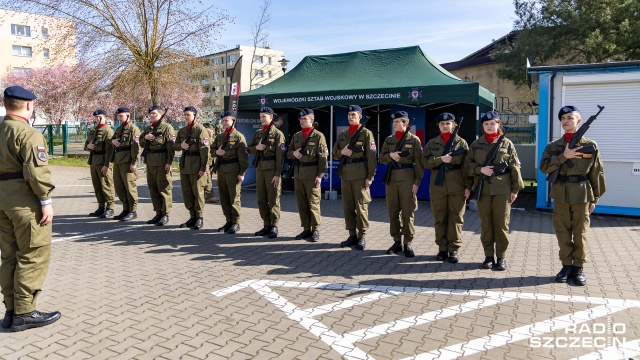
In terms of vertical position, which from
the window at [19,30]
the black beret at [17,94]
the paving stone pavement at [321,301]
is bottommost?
the paving stone pavement at [321,301]

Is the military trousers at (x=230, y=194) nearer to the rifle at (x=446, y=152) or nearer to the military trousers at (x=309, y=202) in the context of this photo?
the military trousers at (x=309, y=202)

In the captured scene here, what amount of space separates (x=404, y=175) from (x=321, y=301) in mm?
2346

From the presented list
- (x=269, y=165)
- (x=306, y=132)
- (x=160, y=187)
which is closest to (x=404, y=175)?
(x=306, y=132)

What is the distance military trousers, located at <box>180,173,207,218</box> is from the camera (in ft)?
26.5

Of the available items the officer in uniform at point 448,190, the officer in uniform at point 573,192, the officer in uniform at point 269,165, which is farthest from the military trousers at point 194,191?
the officer in uniform at point 573,192

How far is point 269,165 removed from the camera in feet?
24.7

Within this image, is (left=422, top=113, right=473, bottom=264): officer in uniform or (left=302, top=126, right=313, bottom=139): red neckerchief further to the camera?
(left=302, top=126, right=313, bottom=139): red neckerchief

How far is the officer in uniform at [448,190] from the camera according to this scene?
19.4 ft

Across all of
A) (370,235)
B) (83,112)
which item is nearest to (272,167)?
(370,235)

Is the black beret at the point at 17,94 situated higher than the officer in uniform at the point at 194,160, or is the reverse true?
the black beret at the point at 17,94

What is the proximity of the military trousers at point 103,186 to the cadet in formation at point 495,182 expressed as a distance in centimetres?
696

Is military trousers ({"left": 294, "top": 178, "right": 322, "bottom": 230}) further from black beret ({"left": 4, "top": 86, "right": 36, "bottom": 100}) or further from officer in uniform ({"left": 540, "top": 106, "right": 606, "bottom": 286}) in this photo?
black beret ({"left": 4, "top": 86, "right": 36, "bottom": 100})

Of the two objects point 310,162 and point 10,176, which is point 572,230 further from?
point 10,176

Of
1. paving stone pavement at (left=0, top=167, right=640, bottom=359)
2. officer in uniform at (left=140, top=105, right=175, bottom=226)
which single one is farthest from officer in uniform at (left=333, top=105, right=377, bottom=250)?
officer in uniform at (left=140, top=105, right=175, bottom=226)
